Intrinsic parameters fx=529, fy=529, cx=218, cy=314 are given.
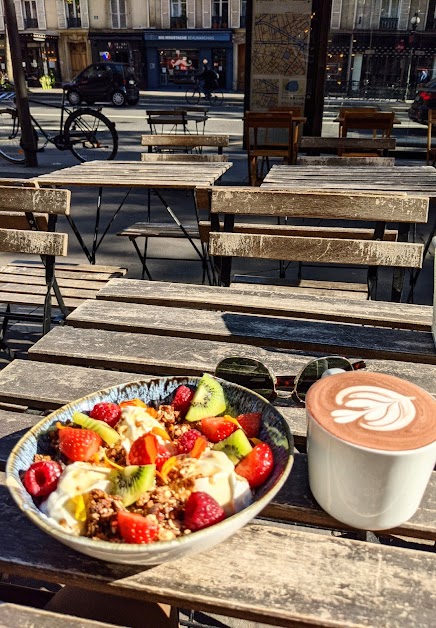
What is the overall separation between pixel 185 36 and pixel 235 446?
135ft

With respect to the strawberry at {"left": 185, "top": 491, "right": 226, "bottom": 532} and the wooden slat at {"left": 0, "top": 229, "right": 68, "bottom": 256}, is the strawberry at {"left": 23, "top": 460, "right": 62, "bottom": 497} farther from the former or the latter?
the wooden slat at {"left": 0, "top": 229, "right": 68, "bottom": 256}

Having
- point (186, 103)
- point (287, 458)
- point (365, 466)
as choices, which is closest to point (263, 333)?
point (287, 458)

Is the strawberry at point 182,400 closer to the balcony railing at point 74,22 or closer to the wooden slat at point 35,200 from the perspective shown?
the wooden slat at point 35,200

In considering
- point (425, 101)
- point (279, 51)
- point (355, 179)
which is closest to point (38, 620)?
point (355, 179)

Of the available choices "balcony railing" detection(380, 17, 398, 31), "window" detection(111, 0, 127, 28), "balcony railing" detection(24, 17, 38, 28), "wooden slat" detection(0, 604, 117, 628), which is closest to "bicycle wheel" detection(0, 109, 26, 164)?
"wooden slat" detection(0, 604, 117, 628)

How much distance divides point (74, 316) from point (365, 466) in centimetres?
132

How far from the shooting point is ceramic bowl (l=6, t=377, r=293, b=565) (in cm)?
76

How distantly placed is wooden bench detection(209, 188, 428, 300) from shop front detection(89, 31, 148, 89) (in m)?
39.5

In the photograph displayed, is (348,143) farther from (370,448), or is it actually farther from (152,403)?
(370,448)

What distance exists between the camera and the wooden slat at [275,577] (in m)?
0.83

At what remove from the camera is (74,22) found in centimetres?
3900

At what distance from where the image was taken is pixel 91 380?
1460 millimetres

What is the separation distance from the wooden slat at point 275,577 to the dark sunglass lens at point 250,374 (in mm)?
412

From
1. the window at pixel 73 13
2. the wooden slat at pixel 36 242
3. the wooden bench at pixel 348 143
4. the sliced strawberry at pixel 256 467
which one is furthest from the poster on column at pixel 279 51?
the window at pixel 73 13
